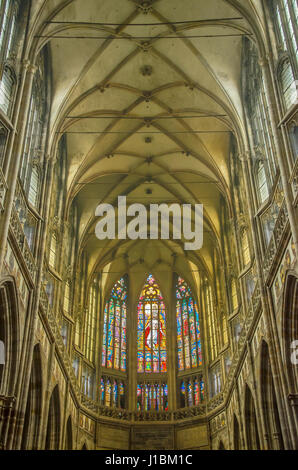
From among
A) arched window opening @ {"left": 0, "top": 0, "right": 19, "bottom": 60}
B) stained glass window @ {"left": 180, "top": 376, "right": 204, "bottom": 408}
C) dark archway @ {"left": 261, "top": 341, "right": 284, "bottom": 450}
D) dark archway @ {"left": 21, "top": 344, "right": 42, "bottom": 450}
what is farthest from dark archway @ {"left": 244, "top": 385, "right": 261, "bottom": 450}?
arched window opening @ {"left": 0, "top": 0, "right": 19, "bottom": 60}

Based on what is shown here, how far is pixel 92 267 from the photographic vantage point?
119ft

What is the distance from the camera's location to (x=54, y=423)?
2536cm

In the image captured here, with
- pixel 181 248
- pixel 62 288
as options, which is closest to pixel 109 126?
pixel 62 288

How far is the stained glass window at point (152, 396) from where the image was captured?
35625mm

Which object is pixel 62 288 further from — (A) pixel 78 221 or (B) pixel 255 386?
(B) pixel 255 386

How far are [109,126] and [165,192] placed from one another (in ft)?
23.6

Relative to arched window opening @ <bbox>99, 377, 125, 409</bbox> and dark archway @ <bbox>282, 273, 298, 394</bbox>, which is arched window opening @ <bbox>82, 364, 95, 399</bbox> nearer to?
arched window opening @ <bbox>99, 377, 125, 409</bbox>

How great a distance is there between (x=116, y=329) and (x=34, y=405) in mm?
16869

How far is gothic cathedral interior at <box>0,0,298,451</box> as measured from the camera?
1802cm

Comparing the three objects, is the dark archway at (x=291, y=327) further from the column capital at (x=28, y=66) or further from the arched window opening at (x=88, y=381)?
the arched window opening at (x=88, y=381)

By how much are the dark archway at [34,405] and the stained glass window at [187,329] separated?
53.6ft

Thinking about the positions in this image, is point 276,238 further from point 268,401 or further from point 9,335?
point 9,335

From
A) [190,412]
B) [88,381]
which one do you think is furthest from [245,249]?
[88,381]

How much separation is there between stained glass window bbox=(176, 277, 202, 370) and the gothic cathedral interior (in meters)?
0.12
